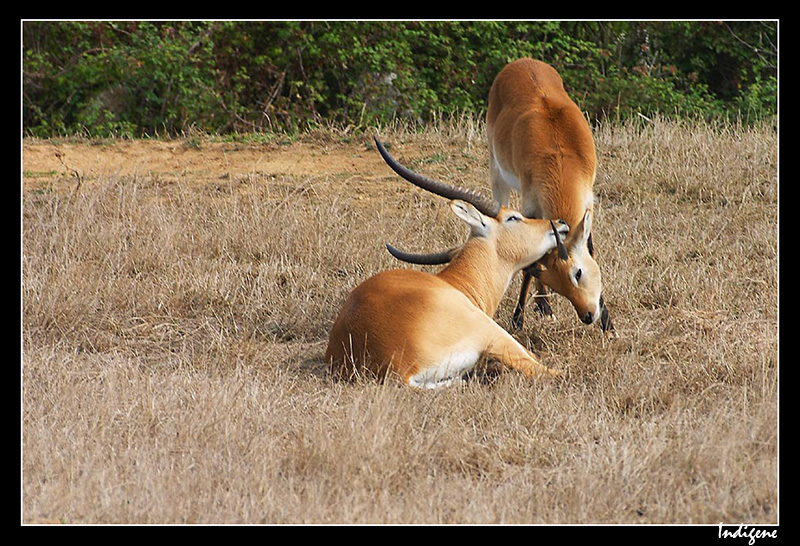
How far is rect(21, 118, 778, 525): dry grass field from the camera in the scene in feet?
12.9

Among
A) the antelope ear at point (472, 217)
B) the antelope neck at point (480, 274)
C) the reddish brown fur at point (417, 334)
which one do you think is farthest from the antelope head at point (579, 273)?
the reddish brown fur at point (417, 334)

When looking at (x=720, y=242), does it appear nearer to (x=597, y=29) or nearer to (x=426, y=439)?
(x=426, y=439)

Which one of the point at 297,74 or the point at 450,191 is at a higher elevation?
the point at 450,191

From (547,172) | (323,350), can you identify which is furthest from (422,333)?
(547,172)

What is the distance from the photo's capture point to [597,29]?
16.9 metres

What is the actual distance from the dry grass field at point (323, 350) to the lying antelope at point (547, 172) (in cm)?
33

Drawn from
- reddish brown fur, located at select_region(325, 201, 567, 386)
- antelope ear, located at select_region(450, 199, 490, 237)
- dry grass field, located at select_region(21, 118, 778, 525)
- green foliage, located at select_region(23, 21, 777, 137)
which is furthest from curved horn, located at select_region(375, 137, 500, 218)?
green foliage, located at select_region(23, 21, 777, 137)

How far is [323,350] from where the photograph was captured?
601 centimetres

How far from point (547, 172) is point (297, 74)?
9108mm

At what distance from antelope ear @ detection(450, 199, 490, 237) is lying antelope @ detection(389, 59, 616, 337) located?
20 cm

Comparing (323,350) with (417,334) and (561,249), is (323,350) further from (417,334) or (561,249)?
(561,249)

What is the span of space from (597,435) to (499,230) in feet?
5.56

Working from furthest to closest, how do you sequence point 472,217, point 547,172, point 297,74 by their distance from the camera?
point 297,74 → point 547,172 → point 472,217

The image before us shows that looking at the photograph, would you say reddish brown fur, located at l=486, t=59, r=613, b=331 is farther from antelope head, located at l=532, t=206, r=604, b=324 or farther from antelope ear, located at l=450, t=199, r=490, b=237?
antelope ear, located at l=450, t=199, r=490, b=237
